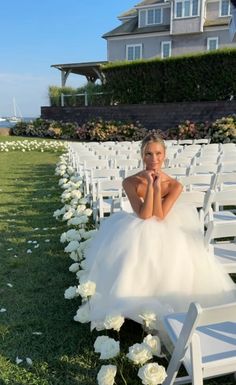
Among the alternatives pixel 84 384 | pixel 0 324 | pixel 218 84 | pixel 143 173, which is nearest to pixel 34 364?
pixel 84 384

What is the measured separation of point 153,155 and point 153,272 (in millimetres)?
1035

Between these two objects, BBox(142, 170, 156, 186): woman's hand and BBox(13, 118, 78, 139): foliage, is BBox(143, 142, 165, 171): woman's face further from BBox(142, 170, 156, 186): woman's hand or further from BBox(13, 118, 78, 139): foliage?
BBox(13, 118, 78, 139): foliage

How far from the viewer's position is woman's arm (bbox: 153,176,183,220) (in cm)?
321

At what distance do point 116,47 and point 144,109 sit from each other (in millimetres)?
14611

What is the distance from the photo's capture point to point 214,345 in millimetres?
2207

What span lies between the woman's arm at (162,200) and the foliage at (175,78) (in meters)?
19.4

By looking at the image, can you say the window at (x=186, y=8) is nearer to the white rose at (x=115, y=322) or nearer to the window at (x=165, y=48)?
the window at (x=165, y=48)

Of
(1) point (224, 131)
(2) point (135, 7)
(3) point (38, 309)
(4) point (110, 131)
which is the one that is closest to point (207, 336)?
(3) point (38, 309)

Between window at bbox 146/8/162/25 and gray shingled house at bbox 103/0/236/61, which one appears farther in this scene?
window at bbox 146/8/162/25

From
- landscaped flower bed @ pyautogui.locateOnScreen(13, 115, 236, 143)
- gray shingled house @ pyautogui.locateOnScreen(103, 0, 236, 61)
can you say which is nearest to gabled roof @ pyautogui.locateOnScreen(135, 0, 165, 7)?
gray shingled house @ pyautogui.locateOnScreen(103, 0, 236, 61)

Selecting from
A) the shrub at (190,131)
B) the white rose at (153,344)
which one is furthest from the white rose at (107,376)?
the shrub at (190,131)

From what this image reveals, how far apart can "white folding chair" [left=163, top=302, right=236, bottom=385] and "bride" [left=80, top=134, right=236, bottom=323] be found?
1.39ft

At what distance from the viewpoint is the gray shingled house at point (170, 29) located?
31.4 metres

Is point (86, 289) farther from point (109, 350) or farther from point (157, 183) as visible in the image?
point (157, 183)
